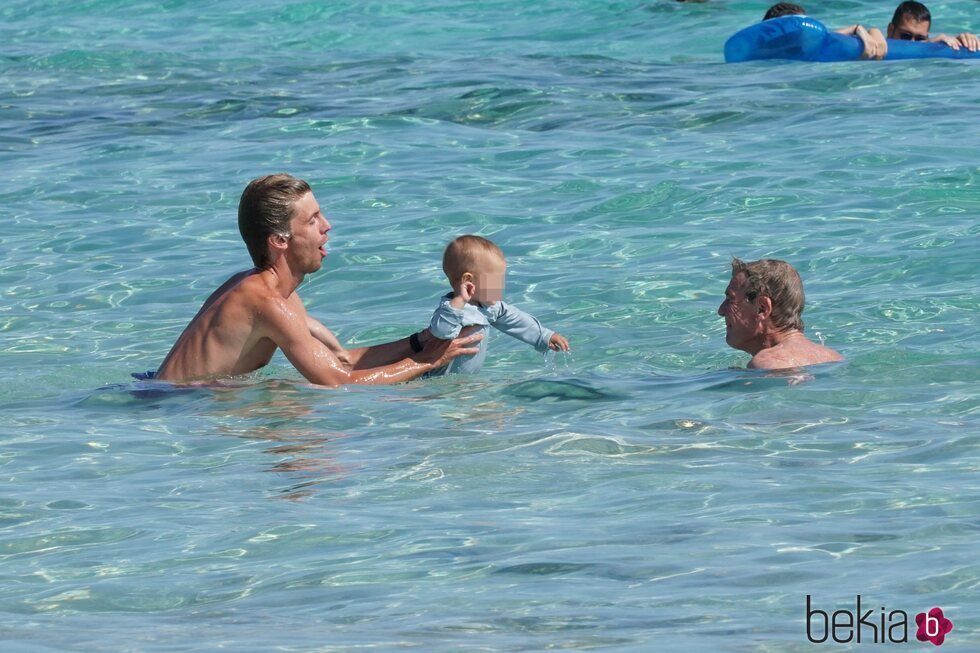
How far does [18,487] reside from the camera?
18.3 ft

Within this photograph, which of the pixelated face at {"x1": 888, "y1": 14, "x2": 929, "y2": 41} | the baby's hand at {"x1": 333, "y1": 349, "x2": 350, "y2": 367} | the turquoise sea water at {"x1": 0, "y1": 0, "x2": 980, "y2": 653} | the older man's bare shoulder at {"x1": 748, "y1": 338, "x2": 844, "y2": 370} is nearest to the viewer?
the turquoise sea water at {"x1": 0, "y1": 0, "x2": 980, "y2": 653}

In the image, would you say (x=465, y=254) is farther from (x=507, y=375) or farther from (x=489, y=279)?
(x=507, y=375)

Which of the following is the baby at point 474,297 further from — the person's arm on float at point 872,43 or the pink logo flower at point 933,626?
the person's arm on float at point 872,43

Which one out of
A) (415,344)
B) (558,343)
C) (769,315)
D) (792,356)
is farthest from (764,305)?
(415,344)

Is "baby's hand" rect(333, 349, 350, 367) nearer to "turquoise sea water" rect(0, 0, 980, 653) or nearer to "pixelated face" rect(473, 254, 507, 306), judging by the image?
"turquoise sea water" rect(0, 0, 980, 653)

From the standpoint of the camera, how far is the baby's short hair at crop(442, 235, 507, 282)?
671 cm

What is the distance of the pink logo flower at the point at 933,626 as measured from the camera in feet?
12.2

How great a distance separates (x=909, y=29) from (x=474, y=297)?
10.0 metres

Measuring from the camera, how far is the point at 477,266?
674 centimetres

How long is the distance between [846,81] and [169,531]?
35.7 ft

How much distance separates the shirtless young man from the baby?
0.10 m

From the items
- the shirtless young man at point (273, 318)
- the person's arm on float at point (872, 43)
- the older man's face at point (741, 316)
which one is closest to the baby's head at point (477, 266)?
the shirtless young man at point (273, 318)

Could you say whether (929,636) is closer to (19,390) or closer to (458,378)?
(458,378)

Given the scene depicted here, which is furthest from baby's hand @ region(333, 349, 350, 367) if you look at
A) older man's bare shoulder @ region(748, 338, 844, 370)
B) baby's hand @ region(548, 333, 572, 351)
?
older man's bare shoulder @ region(748, 338, 844, 370)
